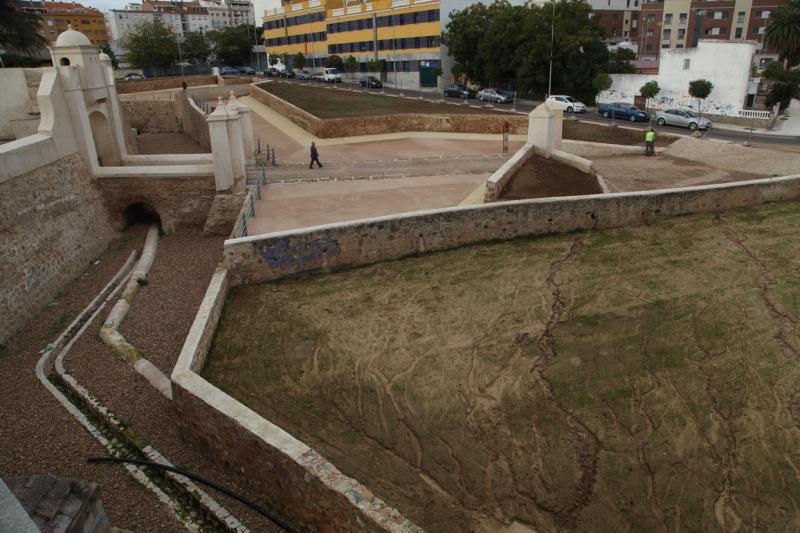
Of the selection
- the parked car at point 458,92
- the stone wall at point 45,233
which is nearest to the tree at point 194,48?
the parked car at point 458,92

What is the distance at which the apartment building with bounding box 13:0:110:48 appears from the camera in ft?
288

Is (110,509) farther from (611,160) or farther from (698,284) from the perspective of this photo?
(611,160)

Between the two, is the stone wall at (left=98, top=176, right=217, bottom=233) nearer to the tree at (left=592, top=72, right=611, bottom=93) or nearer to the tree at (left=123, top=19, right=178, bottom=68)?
the tree at (left=592, top=72, right=611, bottom=93)

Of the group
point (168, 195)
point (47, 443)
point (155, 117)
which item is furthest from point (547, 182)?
point (155, 117)

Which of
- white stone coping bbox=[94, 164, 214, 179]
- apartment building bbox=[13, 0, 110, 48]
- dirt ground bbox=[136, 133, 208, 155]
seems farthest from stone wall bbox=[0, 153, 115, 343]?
apartment building bbox=[13, 0, 110, 48]

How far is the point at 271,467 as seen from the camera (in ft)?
26.2

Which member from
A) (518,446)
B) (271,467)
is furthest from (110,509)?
(518,446)

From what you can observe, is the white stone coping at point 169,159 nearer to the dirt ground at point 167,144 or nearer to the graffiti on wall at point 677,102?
the dirt ground at point 167,144

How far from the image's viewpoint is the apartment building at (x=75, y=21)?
87787mm

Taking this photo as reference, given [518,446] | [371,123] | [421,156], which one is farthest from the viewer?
[371,123]

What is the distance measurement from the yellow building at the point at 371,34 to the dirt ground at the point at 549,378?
4165 centimetres

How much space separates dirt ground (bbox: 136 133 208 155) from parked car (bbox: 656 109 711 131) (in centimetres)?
2374

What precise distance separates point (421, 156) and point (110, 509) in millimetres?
17937

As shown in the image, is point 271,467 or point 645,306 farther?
point 645,306
